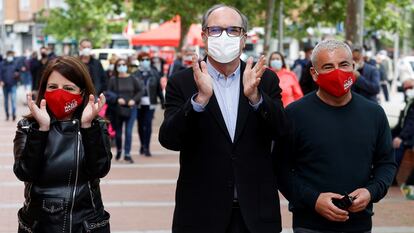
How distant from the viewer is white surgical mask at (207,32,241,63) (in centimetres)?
471

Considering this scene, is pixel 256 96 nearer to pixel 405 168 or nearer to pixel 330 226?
pixel 330 226

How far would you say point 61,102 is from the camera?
193 inches

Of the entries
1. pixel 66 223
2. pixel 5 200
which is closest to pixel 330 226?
pixel 66 223

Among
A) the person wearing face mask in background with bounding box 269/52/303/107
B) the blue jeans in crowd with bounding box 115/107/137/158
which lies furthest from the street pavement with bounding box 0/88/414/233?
the person wearing face mask in background with bounding box 269/52/303/107

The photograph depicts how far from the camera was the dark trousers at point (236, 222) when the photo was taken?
477 centimetres

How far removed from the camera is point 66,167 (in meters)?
4.84

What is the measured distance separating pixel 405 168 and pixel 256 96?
8324 millimetres

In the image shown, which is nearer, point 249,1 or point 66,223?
point 66,223

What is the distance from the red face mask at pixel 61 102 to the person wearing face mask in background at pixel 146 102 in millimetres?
10685

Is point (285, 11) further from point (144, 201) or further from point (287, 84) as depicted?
point (144, 201)

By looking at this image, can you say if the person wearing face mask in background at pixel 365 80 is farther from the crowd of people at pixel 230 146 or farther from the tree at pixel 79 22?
the tree at pixel 79 22

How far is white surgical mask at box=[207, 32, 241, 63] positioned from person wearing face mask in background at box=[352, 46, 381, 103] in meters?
8.22

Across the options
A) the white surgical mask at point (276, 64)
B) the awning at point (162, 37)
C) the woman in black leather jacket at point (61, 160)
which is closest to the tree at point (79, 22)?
the awning at point (162, 37)

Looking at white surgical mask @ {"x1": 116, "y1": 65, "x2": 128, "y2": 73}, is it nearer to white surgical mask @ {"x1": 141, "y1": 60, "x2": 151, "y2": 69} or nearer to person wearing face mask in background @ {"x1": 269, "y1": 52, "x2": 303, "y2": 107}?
white surgical mask @ {"x1": 141, "y1": 60, "x2": 151, "y2": 69}
